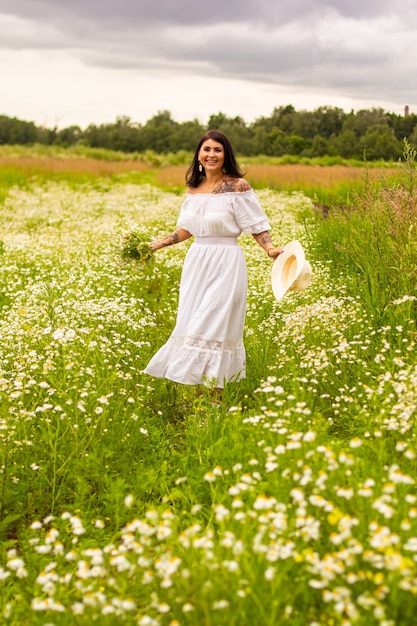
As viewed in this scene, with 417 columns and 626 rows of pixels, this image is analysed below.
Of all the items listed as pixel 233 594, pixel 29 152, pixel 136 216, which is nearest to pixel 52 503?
pixel 233 594

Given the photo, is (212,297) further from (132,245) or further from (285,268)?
(132,245)

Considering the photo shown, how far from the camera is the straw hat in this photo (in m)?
5.16

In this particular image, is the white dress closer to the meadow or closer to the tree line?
the meadow

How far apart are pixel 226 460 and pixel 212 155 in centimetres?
270

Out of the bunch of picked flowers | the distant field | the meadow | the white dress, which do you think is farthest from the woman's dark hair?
the distant field

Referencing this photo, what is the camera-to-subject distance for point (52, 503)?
13.0 feet

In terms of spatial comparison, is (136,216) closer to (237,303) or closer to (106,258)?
(106,258)

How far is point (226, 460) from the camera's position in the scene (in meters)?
4.01

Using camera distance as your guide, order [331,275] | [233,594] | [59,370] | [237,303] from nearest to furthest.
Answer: [233,594] < [59,370] < [237,303] < [331,275]

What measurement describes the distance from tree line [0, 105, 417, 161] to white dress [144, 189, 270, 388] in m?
32.6

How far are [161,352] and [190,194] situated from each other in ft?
4.57

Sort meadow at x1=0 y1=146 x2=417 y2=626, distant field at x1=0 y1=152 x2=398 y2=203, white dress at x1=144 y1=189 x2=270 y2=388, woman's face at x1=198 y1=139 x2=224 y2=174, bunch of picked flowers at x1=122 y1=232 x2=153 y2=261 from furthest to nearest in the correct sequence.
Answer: distant field at x1=0 y1=152 x2=398 y2=203, bunch of picked flowers at x1=122 y1=232 x2=153 y2=261, woman's face at x1=198 y1=139 x2=224 y2=174, white dress at x1=144 y1=189 x2=270 y2=388, meadow at x1=0 y1=146 x2=417 y2=626

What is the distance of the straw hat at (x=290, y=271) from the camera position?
5.16m

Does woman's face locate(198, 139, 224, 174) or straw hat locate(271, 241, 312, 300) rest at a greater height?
woman's face locate(198, 139, 224, 174)
